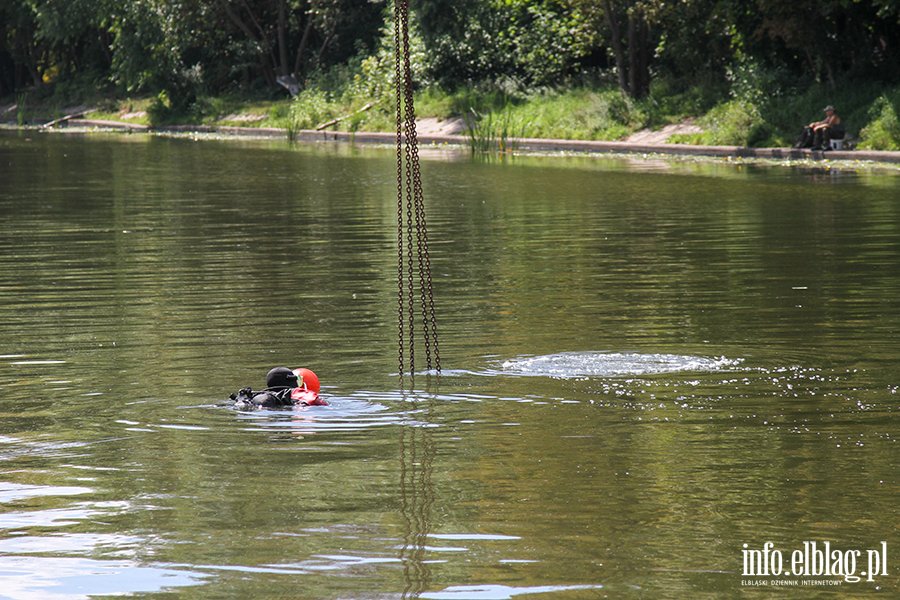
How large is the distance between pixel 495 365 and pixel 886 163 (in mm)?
20038

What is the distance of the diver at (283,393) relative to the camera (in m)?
7.75

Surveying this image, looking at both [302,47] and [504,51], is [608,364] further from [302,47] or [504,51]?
[302,47]

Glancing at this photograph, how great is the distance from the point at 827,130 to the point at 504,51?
15.0 meters

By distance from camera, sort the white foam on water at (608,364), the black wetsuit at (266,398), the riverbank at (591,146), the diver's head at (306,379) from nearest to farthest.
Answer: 1. the black wetsuit at (266,398)
2. the diver's head at (306,379)
3. the white foam on water at (608,364)
4. the riverbank at (591,146)

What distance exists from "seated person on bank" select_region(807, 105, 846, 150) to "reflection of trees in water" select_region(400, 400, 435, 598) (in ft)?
75.6

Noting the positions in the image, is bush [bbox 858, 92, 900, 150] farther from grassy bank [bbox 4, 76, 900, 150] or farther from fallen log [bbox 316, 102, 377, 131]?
fallen log [bbox 316, 102, 377, 131]

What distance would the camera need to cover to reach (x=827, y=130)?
1115 inches

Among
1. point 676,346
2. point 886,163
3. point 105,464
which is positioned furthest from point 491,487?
point 886,163

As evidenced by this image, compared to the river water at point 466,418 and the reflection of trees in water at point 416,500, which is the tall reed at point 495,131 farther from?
the reflection of trees in water at point 416,500

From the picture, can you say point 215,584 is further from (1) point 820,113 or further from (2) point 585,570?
(1) point 820,113

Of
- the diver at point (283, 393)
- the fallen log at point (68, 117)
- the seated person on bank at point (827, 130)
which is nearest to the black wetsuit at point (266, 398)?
the diver at point (283, 393)

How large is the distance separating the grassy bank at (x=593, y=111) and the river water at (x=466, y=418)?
520 inches

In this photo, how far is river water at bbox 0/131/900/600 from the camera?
208 inches

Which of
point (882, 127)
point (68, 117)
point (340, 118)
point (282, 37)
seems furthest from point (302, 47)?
point (882, 127)
